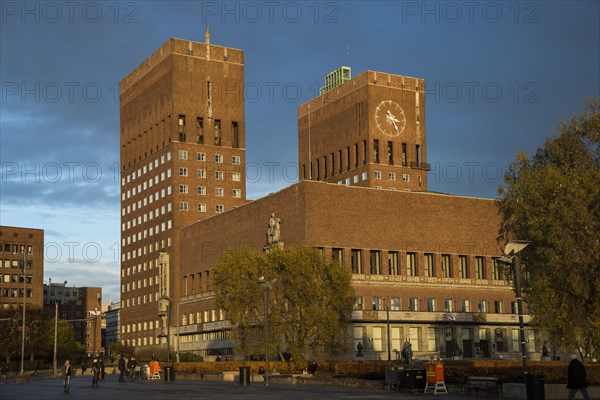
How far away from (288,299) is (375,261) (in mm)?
39656

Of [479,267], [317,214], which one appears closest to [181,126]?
[317,214]

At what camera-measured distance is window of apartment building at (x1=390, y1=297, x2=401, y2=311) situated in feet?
356

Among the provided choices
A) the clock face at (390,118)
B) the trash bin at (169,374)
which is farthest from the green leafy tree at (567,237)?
the clock face at (390,118)

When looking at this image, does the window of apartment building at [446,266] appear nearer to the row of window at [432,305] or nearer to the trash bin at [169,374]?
the row of window at [432,305]

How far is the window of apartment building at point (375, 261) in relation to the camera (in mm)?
108875

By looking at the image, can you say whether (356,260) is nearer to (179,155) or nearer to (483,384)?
(179,155)

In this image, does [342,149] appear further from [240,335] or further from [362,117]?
[240,335]

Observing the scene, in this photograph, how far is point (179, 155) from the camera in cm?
14812

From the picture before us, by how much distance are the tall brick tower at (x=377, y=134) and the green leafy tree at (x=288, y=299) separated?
8238 cm

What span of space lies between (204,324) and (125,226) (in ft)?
158

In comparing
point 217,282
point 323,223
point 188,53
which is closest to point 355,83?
point 188,53

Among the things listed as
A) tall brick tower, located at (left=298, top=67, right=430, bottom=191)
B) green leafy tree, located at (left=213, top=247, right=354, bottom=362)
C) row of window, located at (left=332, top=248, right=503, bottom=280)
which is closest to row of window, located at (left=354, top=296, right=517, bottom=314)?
row of window, located at (left=332, top=248, right=503, bottom=280)

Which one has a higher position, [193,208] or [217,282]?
[193,208]

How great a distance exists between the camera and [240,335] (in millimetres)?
71938
